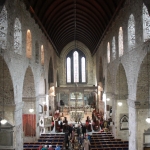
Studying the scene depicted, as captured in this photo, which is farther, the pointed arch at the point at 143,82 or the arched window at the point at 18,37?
the arched window at the point at 18,37

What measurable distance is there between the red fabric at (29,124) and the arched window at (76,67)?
2119 centimetres

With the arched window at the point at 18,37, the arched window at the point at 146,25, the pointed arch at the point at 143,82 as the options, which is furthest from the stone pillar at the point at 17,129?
the arched window at the point at 146,25

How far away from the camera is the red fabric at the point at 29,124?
16.5 meters

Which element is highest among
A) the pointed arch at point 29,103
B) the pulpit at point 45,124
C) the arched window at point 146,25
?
the arched window at point 146,25

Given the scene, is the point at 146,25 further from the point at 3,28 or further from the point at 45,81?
the point at 45,81

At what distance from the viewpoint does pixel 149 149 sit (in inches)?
447

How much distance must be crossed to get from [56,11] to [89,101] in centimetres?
2230

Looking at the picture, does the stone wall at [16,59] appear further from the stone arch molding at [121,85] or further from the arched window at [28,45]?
the stone arch molding at [121,85]

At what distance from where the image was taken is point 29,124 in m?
16.6

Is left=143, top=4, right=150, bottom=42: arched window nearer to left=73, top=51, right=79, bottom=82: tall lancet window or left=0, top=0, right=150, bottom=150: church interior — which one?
left=0, top=0, right=150, bottom=150: church interior

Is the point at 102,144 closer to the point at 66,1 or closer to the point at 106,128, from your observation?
the point at 106,128

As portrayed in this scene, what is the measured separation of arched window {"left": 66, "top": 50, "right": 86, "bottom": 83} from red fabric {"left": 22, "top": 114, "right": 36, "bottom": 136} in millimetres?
21193

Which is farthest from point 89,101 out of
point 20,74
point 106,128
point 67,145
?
point 20,74

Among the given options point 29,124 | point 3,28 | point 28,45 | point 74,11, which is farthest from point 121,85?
point 3,28
